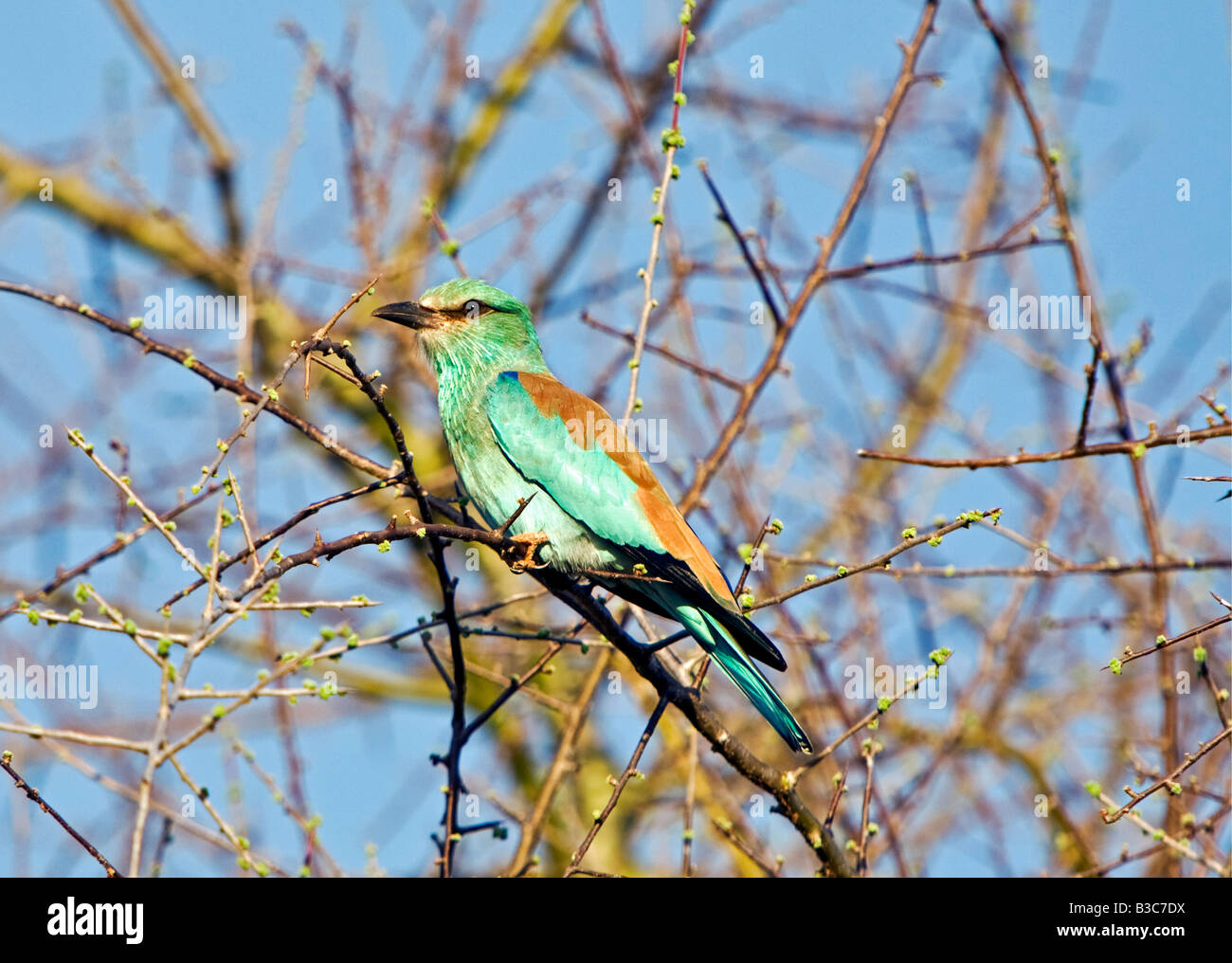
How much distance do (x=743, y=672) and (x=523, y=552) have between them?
2.95 ft

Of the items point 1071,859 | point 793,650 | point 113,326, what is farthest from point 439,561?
point 1071,859

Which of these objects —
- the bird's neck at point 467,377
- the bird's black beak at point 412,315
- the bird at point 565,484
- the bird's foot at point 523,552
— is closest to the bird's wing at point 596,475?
the bird at point 565,484

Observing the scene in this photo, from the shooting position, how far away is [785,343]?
4941 millimetres

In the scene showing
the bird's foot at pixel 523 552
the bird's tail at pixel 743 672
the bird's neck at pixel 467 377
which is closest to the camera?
the bird's tail at pixel 743 672

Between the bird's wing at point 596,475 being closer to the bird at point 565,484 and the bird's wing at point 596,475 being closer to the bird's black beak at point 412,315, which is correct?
the bird at point 565,484

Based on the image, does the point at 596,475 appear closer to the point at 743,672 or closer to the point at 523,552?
the point at 523,552

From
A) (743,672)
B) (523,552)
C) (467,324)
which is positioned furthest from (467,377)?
(743,672)

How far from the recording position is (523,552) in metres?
4.43

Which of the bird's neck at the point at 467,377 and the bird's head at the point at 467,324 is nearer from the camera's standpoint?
the bird's neck at the point at 467,377

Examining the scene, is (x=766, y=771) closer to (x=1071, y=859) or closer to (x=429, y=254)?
(x=1071, y=859)

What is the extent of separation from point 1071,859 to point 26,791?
4.41 metres

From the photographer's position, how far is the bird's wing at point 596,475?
4449 mm
